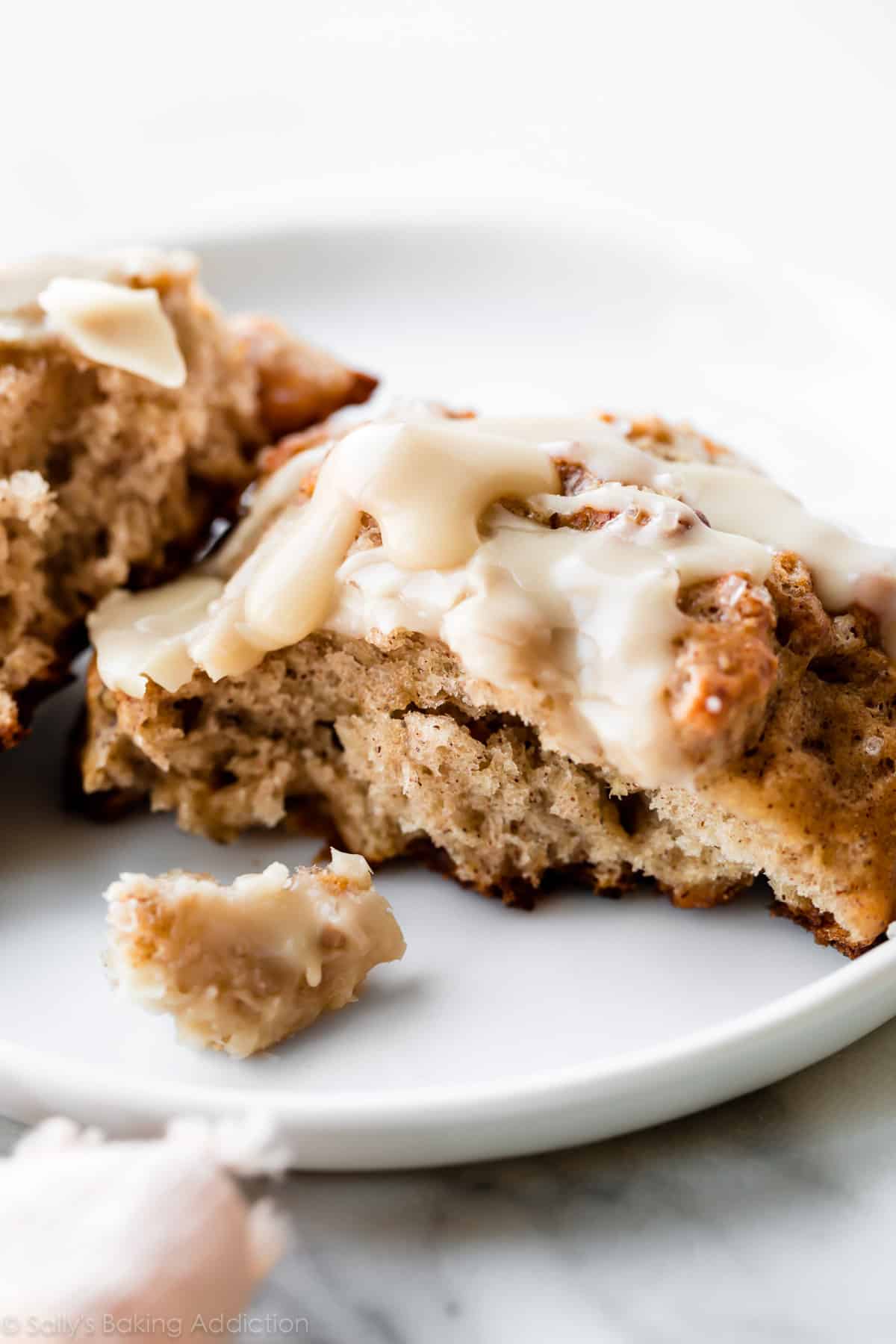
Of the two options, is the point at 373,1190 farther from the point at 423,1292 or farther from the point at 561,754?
the point at 561,754

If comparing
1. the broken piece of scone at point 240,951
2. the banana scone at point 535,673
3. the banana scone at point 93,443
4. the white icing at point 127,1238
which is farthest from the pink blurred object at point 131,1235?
the banana scone at point 93,443

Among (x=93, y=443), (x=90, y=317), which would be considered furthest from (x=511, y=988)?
(x=90, y=317)

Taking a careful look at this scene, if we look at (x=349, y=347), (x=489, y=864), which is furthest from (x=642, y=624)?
(x=349, y=347)

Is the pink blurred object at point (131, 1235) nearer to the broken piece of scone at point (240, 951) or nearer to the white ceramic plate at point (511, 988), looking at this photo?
the white ceramic plate at point (511, 988)

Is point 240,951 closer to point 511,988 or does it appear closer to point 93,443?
point 511,988

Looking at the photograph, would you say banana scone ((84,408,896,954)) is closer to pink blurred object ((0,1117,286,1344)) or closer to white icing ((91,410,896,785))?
white icing ((91,410,896,785))

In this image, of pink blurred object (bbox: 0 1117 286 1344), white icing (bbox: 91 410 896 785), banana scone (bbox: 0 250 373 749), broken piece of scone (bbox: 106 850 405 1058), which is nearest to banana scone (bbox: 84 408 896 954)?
white icing (bbox: 91 410 896 785)
